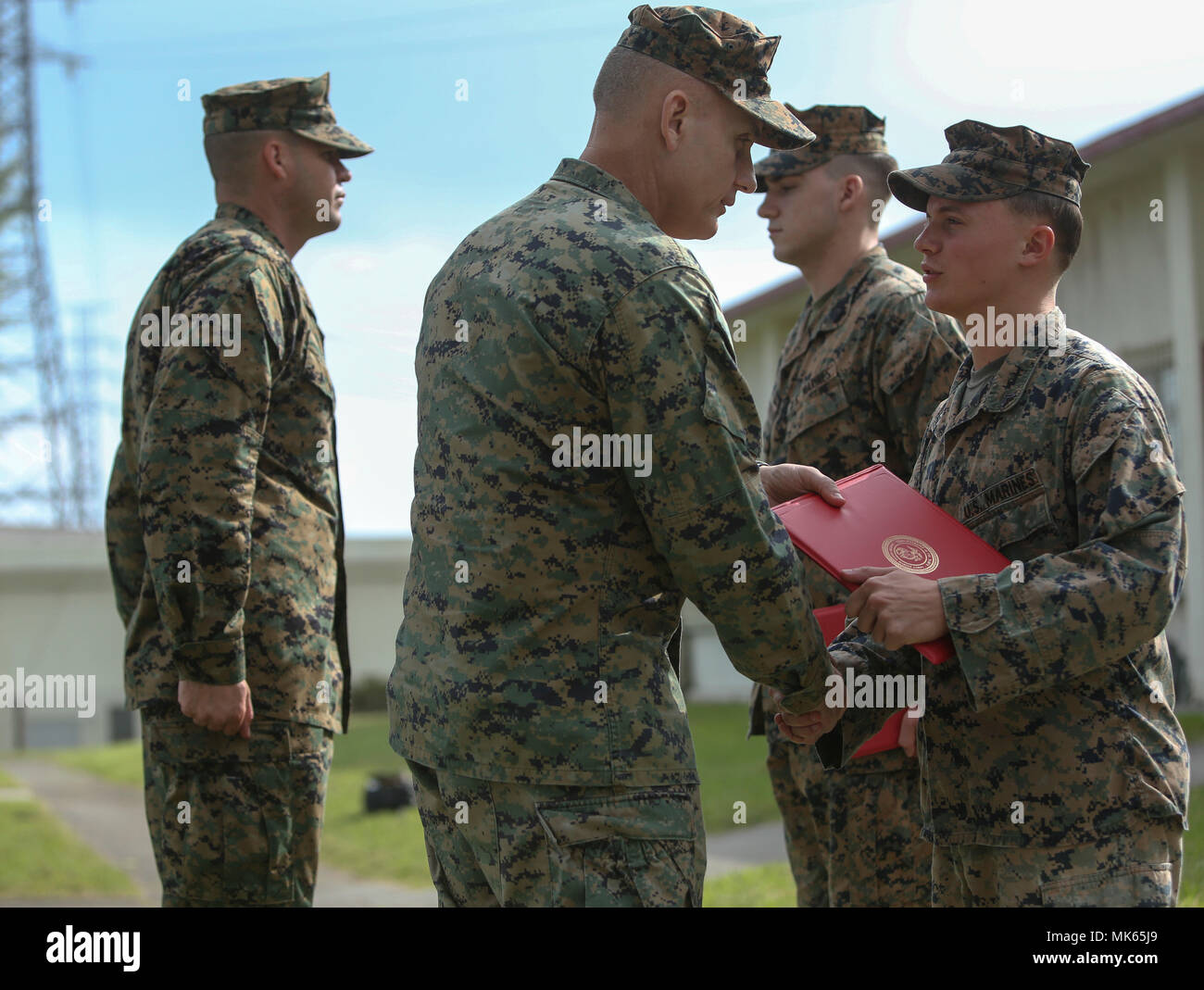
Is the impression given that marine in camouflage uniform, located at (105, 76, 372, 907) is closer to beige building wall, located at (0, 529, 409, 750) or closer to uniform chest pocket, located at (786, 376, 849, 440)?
uniform chest pocket, located at (786, 376, 849, 440)

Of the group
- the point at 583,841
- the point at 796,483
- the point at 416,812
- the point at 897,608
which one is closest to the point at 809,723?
the point at 897,608

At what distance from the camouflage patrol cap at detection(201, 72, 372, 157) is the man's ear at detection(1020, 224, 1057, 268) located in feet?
7.27

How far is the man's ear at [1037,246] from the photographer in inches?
103

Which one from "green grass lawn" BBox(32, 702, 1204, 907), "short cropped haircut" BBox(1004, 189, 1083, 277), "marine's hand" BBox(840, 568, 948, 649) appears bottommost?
"green grass lawn" BBox(32, 702, 1204, 907)

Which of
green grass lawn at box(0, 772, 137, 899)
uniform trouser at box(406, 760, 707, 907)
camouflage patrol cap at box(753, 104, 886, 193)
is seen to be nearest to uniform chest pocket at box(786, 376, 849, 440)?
camouflage patrol cap at box(753, 104, 886, 193)

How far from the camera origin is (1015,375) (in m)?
2.55

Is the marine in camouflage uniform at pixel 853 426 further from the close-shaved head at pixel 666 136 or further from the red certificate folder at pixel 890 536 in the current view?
the close-shaved head at pixel 666 136

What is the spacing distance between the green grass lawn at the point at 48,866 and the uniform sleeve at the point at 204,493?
487cm

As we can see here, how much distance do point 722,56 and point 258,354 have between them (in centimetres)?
155

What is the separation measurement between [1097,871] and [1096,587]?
0.57m

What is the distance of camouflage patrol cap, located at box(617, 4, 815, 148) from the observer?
89.9 inches

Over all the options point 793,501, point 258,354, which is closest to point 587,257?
point 793,501

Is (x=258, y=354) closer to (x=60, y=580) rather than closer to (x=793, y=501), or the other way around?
(x=793, y=501)

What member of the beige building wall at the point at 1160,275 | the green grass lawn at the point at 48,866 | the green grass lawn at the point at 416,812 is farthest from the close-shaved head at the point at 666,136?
the beige building wall at the point at 1160,275
